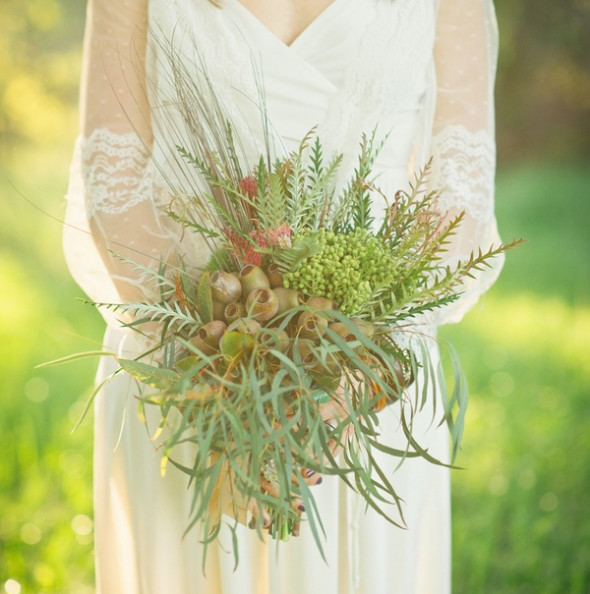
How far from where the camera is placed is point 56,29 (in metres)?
2.79

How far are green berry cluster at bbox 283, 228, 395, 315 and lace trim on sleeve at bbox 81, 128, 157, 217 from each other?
13.4 inches

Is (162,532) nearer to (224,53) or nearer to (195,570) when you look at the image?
(195,570)

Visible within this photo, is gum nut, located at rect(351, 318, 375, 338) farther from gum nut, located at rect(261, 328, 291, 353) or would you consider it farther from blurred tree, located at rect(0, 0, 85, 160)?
blurred tree, located at rect(0, 0, 85, 160)

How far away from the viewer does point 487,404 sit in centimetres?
251

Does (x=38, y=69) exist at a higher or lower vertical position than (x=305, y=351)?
higher

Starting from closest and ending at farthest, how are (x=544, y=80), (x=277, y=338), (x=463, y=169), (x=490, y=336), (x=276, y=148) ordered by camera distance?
1. (x=277, y=338)
2. (x=276, y=148)
3. (x=463, y=169)
4. (x=490, y=336)
5. (x=544, y=80)

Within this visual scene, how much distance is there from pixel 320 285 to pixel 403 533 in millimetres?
558

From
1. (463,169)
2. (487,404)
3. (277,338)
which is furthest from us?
(487,404)

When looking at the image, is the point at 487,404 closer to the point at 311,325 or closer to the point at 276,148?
the point at 276,148

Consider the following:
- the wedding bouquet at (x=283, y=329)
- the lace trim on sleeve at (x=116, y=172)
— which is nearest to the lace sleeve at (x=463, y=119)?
the wedding bouquet at (x=283, y=329)

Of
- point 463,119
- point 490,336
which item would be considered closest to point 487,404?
point 490,336

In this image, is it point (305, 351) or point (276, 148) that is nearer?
point (305, 351)

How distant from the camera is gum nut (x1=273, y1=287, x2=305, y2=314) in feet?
2.54

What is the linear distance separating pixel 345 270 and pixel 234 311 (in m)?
0.14
